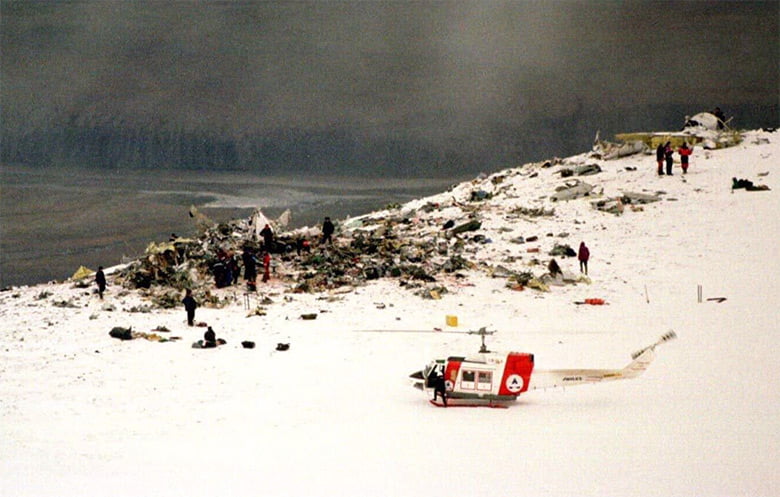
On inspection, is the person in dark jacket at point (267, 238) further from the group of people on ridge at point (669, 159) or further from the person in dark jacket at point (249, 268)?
the group of people on ridge at point (669, 159)

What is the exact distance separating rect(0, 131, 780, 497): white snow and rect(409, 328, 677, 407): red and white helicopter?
0.43 m

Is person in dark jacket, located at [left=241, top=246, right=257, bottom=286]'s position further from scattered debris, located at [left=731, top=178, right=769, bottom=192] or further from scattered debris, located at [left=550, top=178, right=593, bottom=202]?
scattered debris, located at [left=731, top=178, right=769, bottom=192]

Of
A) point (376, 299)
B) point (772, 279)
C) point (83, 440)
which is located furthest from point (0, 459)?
point (772, 279)

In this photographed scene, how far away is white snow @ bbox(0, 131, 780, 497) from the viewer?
46.5 feet

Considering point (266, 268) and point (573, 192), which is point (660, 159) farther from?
point (266, 268)

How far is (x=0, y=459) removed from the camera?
14836 mm

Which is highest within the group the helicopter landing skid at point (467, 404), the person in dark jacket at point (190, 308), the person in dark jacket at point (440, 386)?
the person in dark jacket at point (190, 308)

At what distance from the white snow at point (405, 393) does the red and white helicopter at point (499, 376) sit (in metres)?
0.43

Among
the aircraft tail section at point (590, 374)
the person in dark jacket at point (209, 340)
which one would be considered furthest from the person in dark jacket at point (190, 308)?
the aircraft tail section at point (590, 374)

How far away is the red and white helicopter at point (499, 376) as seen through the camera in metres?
17.0

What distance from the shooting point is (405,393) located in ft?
60.7

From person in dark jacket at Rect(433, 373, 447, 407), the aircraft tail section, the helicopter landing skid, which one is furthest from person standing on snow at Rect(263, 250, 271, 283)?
the aircraft tail section

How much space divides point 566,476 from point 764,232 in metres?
21.3

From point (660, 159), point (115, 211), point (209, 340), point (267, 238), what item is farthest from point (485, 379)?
point (115, 211)
